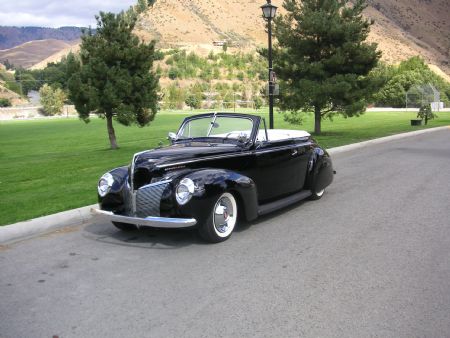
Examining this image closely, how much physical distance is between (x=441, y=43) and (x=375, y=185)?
652 ft

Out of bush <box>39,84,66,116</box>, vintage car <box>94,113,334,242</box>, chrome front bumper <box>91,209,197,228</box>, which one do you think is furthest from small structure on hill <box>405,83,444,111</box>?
bush <box>39,84,66,116</box>

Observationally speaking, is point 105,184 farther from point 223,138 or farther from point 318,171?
point 318,171

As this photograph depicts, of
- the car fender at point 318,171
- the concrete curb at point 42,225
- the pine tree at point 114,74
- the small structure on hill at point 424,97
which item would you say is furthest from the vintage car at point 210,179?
the small structure on hill at point 424,97

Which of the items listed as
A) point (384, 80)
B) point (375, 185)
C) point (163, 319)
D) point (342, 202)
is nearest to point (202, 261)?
point (163, 319)

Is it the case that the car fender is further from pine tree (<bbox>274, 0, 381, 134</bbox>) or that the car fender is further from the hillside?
the hillside

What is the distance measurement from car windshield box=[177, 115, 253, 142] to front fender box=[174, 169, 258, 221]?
3.33 ft

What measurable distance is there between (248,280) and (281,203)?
2.51m

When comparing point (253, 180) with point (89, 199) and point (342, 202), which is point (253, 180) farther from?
point (89, 199)

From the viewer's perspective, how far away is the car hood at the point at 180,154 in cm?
580

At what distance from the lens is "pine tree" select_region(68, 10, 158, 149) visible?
1814 cm

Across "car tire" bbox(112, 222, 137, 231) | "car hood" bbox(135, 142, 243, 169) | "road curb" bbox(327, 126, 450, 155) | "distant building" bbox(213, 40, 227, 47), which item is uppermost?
"distant building" bbox(213, 40, 227, 47)

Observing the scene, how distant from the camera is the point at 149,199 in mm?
5613

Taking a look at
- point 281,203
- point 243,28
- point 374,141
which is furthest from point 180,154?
point 243,28

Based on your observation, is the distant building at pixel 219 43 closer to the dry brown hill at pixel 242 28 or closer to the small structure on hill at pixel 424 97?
the dry brown hill at pixel 242 28
